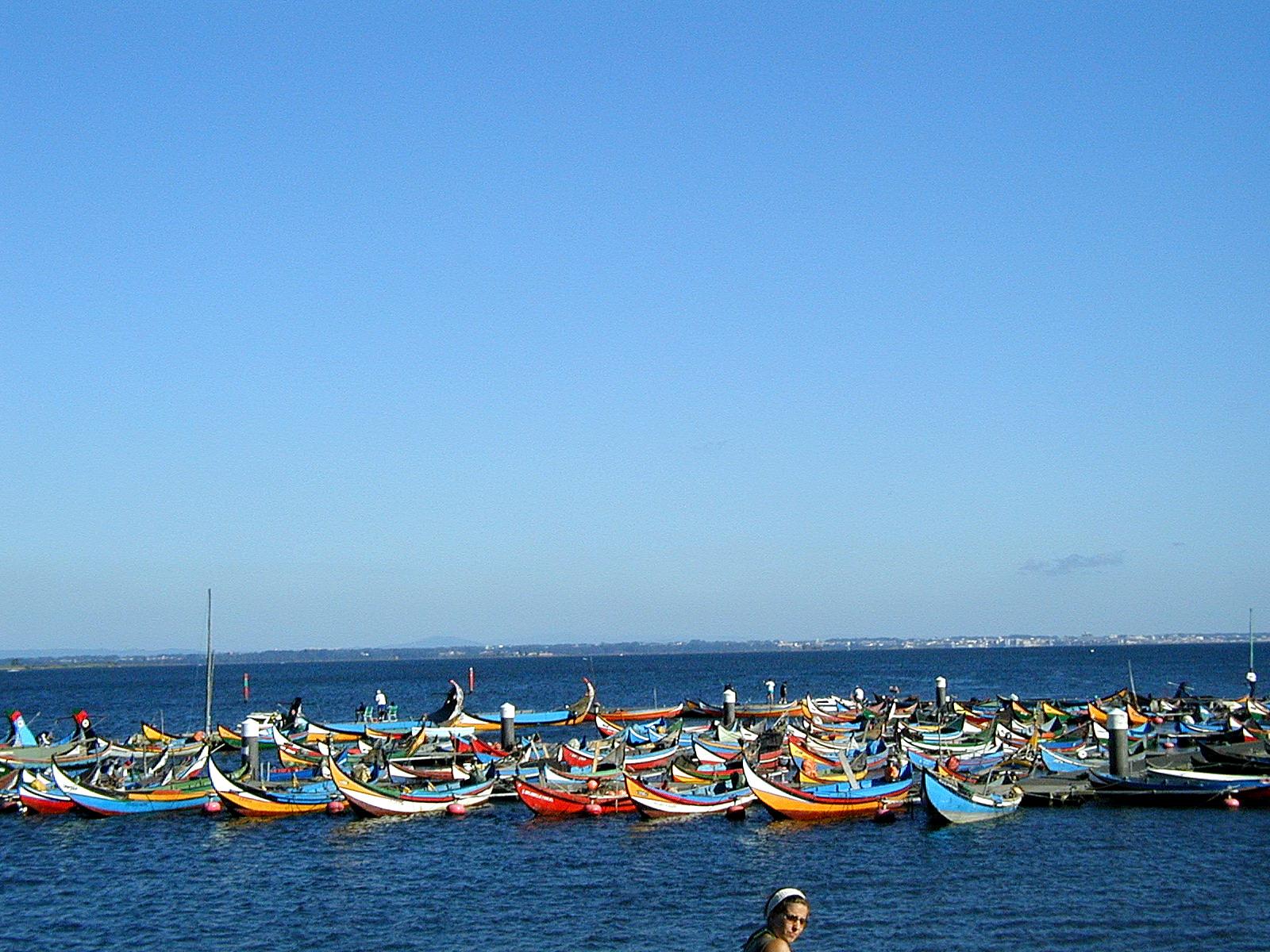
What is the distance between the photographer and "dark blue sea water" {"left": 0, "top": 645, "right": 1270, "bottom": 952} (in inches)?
1145

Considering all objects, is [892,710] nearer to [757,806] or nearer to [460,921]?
[757,806]

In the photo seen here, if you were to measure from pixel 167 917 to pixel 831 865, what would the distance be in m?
16.0

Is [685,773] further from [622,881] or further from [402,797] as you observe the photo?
[622,881]

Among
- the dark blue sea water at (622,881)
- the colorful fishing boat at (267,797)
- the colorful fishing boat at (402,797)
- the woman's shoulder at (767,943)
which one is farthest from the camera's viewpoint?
the colorful fishing boat at (267,797)

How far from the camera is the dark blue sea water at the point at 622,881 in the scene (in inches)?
1145

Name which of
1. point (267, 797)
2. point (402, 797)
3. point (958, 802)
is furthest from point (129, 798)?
point (958, 802)

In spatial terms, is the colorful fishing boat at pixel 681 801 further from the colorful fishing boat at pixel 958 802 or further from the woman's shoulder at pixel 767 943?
the woman's shoulder at pixel 767 943

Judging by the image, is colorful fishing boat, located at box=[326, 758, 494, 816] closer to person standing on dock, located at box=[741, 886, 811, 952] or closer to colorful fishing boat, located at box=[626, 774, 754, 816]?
colorful fishing boat, located at box=[626, 774, 754, 816]

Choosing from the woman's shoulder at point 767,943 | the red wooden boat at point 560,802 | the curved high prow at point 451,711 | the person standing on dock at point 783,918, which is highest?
the person standing on dock at point 783,918

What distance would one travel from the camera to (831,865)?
3525 centimetres

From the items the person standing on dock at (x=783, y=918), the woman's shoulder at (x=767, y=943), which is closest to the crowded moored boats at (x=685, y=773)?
the person standing on dock at (x=783, y=918)

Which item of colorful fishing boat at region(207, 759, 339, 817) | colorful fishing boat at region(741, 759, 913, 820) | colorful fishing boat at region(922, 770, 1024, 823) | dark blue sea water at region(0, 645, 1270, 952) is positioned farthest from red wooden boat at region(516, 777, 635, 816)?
colorful fishing boat at region(922, 770, 1024, 823)

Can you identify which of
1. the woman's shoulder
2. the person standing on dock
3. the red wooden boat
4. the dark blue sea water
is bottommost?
the dark blue sea water

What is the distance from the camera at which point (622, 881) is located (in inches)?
1334
